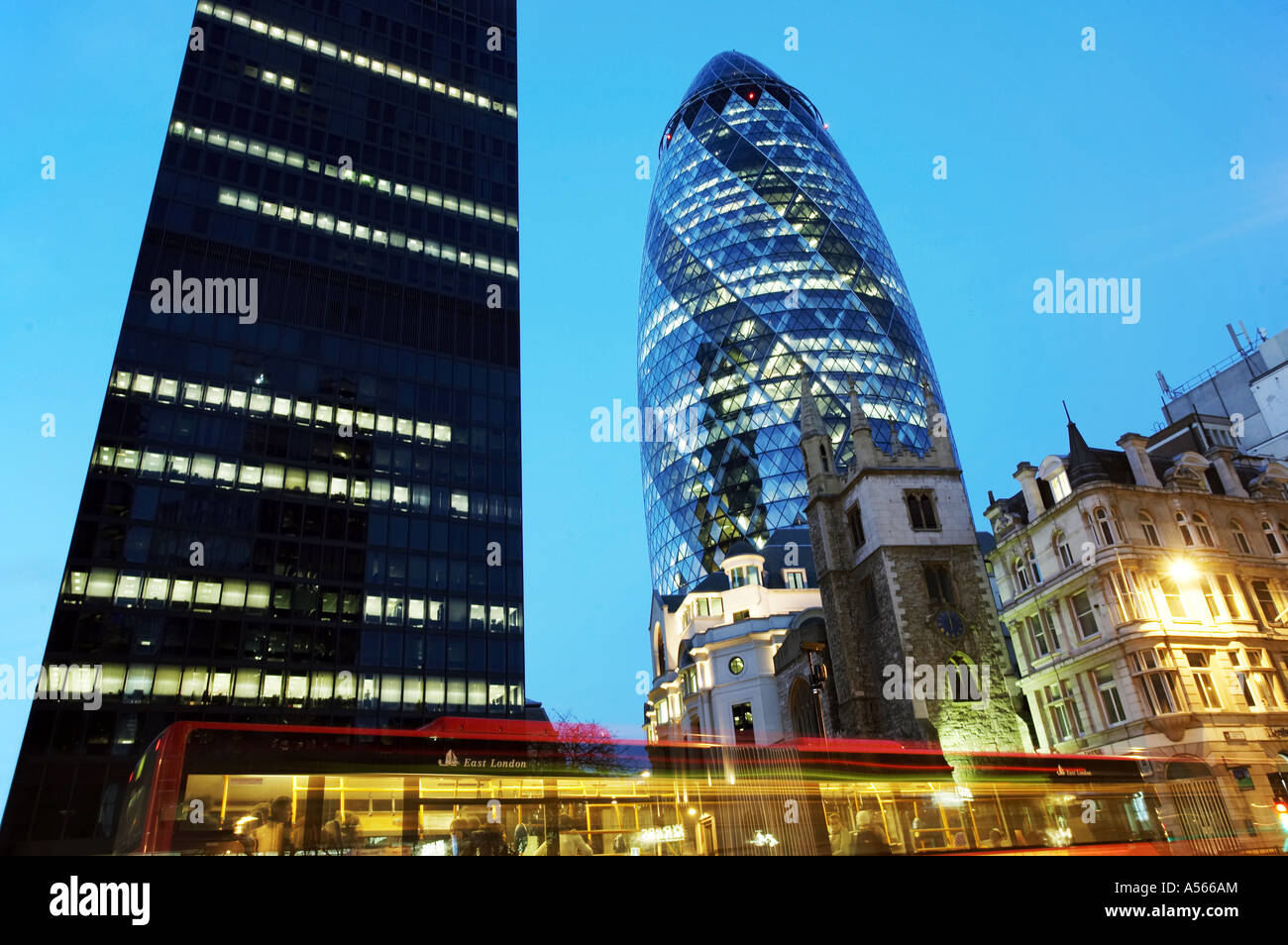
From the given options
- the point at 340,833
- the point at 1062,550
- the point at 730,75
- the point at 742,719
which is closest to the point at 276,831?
the point at 340,833

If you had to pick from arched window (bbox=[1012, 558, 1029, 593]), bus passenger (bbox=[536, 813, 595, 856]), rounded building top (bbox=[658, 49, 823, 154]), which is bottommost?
bus passenger (bbox=[536, 813, 595, 856])

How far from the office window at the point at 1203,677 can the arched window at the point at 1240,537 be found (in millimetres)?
7834

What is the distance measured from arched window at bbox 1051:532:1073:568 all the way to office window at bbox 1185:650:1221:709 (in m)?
5.98

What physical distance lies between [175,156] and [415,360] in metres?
28.5

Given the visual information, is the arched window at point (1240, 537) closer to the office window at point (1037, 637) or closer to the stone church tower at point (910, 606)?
the office window at point (1037, 637)

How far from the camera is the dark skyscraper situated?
59.1 metres

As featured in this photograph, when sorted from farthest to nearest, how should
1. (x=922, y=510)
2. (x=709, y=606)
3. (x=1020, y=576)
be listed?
1. (x=709, y=606)
2. (x=922, y=510)
3. (x=1020, y=576)

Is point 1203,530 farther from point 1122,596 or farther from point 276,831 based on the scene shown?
point 276,831

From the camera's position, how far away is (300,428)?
70.9 meters

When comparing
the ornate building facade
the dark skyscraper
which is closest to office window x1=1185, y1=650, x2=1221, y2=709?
the ornate building facade

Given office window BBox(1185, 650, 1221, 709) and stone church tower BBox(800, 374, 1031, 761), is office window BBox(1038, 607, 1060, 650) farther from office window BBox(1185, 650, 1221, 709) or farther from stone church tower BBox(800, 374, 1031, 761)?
office window BBox(1185, 650, 1221, 709)

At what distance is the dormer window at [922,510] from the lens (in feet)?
143

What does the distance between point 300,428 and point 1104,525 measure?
60.8m

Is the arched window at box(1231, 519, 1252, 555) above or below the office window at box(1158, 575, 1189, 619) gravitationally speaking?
above
